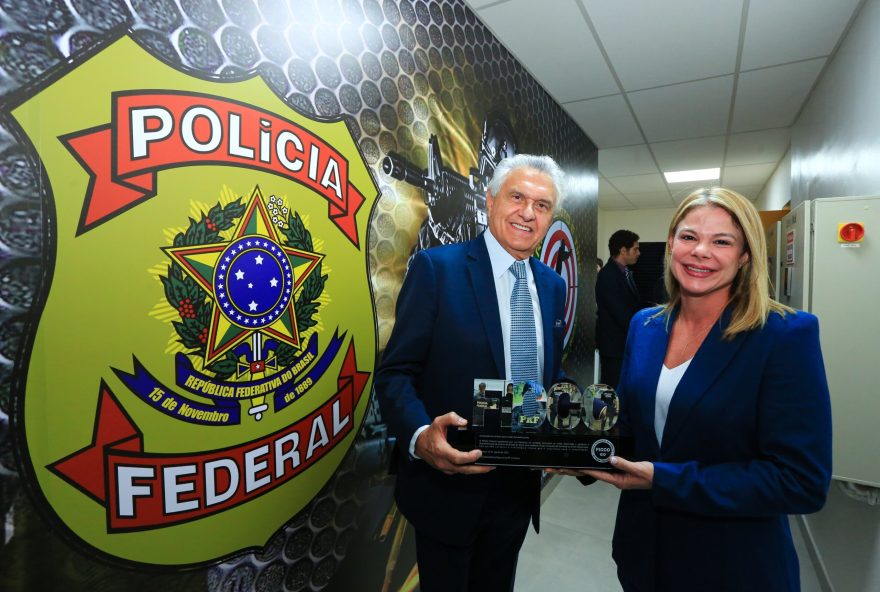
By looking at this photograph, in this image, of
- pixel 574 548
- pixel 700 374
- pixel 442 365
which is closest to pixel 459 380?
pixel 442 365

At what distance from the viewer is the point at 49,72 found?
0.91 metres

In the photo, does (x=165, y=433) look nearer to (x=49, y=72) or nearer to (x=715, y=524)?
(x=49, y=72)

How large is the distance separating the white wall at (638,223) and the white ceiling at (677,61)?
4.23 metres

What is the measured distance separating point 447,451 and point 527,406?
0.21m

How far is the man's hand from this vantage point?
1.01m

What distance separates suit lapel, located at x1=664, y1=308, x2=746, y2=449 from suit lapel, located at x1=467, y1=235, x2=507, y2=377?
42 centimetres

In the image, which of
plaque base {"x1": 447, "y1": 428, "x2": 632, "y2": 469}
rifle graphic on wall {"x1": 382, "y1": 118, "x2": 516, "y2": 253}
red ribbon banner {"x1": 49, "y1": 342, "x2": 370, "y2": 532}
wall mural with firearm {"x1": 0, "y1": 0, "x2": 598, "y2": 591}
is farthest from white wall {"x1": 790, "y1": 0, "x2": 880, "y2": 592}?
red ribbon banner {"x1": 49, "y1": 342, "x2": 370, "y2": 532}

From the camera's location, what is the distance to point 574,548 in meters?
2.70

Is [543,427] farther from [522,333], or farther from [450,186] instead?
[450,186]

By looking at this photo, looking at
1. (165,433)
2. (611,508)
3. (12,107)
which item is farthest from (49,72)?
(611,508)

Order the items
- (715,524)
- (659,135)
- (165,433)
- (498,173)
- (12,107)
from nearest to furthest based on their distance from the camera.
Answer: (12,107)
(715,524)
(165,433)
(498,173)
(659,135)

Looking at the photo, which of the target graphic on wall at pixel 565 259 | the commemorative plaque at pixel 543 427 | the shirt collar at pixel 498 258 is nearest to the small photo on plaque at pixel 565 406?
the commemorative plaque at pixel 543 427

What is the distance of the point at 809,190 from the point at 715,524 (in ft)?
11.3

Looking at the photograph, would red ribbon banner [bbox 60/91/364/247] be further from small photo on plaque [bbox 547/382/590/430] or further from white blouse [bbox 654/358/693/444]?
white blouse [bbox 654/358/693/444]
